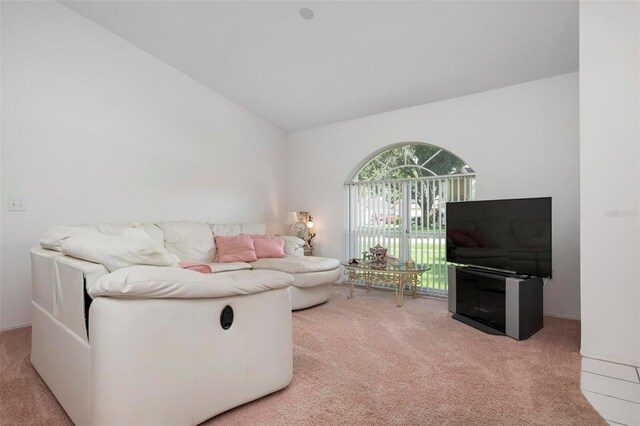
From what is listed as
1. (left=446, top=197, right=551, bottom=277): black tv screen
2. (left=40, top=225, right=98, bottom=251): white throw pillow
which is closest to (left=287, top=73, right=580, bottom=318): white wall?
(left=446, top=197, right=551, bottom=277): black tv screen

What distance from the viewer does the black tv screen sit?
9.77 feet

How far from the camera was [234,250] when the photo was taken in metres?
4.30

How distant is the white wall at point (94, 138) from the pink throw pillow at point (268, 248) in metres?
0.93

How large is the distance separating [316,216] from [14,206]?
3780 mm

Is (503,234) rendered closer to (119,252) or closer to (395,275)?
(395,275)

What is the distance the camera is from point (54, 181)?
3.54 metres

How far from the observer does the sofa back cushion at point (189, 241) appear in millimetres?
4113

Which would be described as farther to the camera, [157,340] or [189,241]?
[189,241]

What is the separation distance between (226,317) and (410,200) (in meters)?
3.68

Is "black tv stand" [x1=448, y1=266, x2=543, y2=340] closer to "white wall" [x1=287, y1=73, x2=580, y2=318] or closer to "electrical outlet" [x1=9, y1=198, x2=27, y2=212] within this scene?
"white wall" [x1=287, y1=73, x2=580, y2=318]

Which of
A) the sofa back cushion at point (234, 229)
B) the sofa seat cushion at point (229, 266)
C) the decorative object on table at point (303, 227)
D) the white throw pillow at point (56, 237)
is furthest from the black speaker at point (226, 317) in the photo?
the decorative object on table at point (303, 227)

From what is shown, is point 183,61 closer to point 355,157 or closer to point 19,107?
point 19,107

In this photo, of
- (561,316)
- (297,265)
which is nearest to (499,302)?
(561,316)

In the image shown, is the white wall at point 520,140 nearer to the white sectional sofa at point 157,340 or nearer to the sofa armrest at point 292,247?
the sofa armrest at point 292,247
